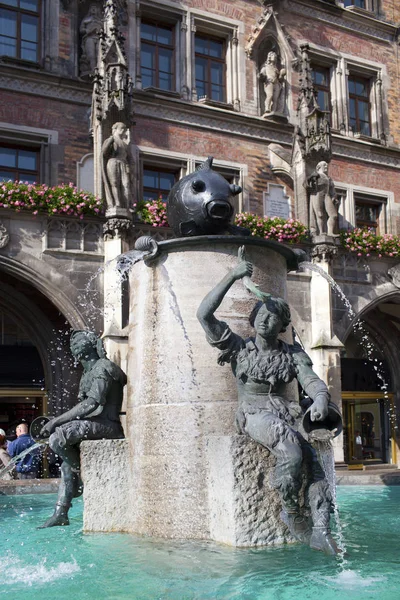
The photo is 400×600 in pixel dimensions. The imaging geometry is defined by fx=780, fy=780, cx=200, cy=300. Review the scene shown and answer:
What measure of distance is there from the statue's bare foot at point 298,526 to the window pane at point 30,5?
49.7ft

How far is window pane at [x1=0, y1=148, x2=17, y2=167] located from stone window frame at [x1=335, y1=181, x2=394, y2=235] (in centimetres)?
844

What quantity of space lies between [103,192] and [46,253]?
1.78m

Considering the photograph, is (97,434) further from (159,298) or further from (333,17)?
(333,17)

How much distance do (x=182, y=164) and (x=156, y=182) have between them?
759 mm

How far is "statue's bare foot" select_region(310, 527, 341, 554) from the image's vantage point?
169 inches

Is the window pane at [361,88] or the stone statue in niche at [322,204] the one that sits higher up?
the window pane at [361,88]

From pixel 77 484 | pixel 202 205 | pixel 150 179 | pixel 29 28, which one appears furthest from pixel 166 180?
pixel 77 484

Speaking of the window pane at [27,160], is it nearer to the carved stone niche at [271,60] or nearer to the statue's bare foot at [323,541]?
the carved stone niche at [271,60]

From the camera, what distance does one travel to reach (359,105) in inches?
864

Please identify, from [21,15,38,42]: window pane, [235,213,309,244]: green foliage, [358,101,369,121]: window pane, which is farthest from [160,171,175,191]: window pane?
[358,101,369,121]: window pane

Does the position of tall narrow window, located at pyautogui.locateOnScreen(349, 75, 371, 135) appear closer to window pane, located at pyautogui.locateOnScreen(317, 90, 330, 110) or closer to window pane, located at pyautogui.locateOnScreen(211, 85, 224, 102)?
window pane, located at pyautogui.locateOnScreen(317, 90, 330, 110)

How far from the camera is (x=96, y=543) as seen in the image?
17.0 ft

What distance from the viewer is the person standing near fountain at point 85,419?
5871 mm

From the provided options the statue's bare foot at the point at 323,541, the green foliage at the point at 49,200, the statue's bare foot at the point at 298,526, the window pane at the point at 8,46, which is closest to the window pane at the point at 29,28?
the window pane at the point at 8,46
